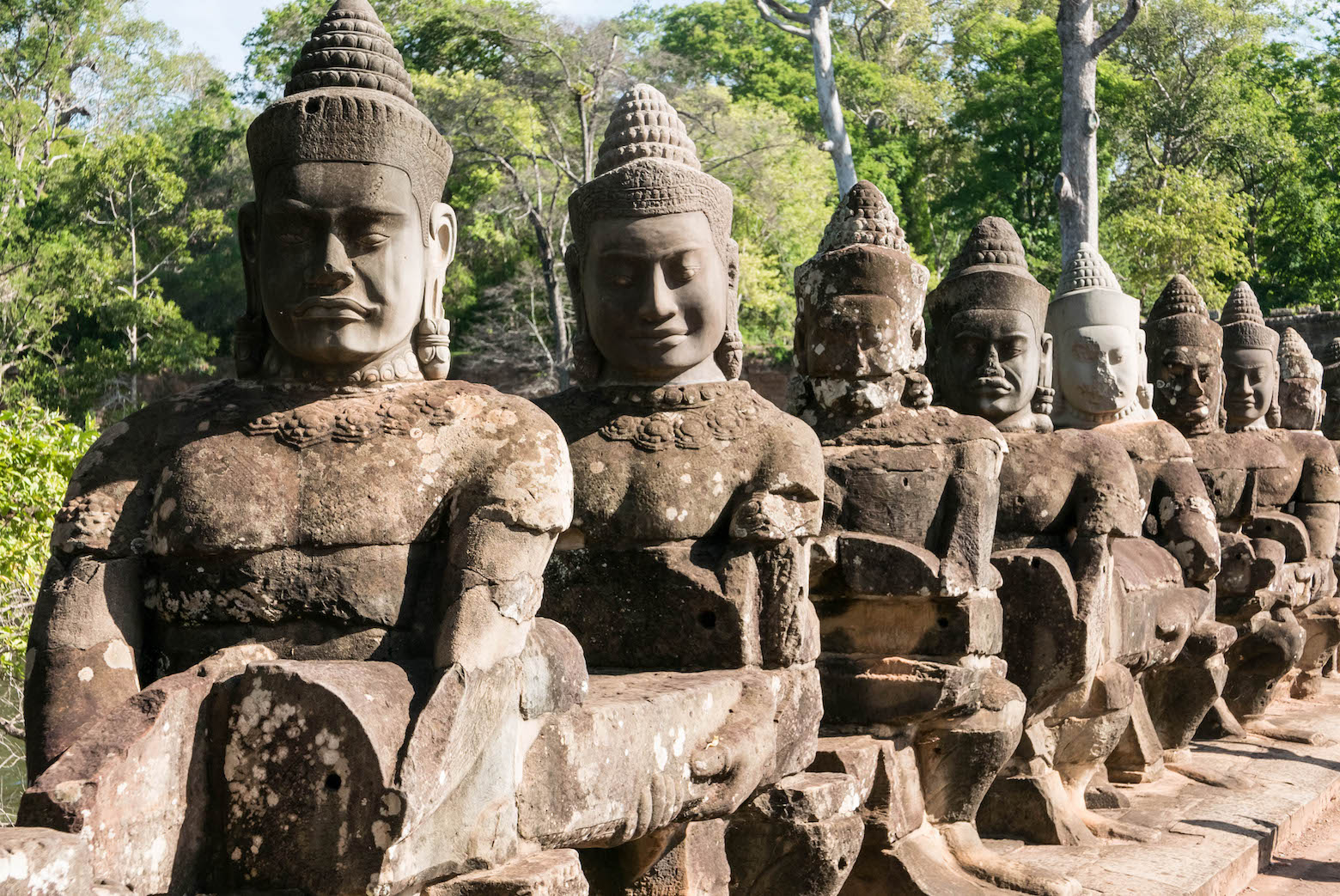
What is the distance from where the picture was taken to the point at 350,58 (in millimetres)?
3605

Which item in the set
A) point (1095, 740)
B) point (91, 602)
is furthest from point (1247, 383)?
point (91, 602)

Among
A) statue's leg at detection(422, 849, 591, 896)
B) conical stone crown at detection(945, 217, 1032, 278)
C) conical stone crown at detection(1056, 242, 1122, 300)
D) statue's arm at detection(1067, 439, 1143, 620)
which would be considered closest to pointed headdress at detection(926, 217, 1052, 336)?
conical stone crown at detection(945, 217, 1032, 278)

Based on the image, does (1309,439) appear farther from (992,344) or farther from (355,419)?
(355,419)

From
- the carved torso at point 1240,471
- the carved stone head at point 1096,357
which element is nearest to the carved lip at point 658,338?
the carved stone head at point 1096,357

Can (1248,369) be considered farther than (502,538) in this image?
Yes

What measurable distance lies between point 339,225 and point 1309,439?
28.7ft

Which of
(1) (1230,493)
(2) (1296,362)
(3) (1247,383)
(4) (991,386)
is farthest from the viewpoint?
(2) (1296,362)

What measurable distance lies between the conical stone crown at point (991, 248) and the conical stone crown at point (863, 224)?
0.89 meters

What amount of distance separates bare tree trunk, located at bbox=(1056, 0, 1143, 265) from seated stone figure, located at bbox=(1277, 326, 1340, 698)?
4309 millimetres

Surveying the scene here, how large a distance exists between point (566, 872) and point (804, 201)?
21406 millimetres

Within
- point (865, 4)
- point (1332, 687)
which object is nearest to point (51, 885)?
point (1332, 687)

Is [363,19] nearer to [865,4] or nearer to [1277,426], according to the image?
[1277,426]

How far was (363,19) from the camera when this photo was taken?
3691 millimetres

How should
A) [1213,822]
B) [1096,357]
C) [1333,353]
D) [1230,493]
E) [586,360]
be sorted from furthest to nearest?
[1333,353]
[1230,493]
[1096,357]
[1213,822]
[586,360]
